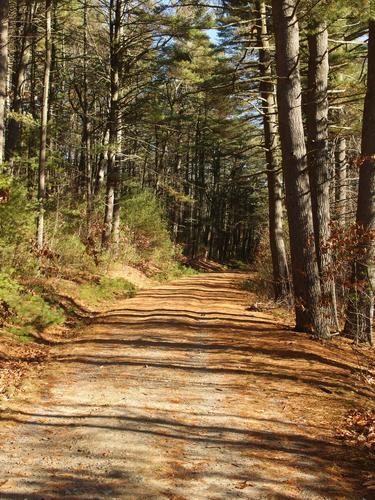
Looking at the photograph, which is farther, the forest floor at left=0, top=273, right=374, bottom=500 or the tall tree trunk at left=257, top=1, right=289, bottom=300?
the tall tree trunk at left=257, top=1, right=289, bottom=300

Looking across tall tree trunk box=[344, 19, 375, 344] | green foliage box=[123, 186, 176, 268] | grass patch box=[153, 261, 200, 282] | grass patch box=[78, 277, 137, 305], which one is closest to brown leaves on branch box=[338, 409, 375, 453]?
tall tree trunk box=[344, 19, 375, 344]

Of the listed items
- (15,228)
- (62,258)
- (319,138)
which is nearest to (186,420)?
(15,228)

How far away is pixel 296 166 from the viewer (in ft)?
30.1

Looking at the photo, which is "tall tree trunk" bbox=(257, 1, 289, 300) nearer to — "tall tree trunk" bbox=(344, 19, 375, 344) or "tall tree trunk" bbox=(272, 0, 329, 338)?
"tall tree trunk" bbox=(272, 0, 329, 338)

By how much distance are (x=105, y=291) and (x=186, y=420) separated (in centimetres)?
943

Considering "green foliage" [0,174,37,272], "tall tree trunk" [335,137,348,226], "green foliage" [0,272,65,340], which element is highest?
"tall tree trunk" [335,137,348,226]

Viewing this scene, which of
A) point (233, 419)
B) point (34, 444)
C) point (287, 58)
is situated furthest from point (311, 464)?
point (287, 58)

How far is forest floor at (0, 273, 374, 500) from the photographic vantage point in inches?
144

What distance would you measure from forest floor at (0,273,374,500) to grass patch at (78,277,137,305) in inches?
146

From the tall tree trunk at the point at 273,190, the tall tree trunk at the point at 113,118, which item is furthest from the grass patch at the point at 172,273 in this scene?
the tall tree trunk at the point at 273,190

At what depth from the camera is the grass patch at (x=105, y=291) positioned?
12.8 meters

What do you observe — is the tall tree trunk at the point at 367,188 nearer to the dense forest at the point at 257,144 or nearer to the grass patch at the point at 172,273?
the dense forest at the point at 257,144

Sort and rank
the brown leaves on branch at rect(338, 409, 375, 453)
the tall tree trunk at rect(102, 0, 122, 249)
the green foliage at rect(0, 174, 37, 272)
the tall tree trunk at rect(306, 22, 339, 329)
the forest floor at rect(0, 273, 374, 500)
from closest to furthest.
→ the forest floor at rect(0, 273, 374, 500) < the brown leaves on branch at rect(338, 409, 375, 453) < the green foliage at rect(0, 174, 37, 272) < the tall tree trunk at rect(306, 22, 339, 329) < the tall tree trunk at rect(102, 0, 122, 249)

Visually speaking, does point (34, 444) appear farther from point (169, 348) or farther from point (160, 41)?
point (160, 41)
